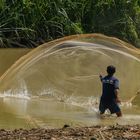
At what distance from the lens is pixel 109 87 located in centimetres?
1075

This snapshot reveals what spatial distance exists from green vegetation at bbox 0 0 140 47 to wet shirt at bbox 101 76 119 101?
47.9ft

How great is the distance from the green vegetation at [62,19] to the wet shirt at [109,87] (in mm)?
14612

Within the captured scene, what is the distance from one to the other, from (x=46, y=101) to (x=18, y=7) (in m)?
14.9

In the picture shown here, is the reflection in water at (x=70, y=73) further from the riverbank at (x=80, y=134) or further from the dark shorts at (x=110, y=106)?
the riverbank at (x=80, y=134)

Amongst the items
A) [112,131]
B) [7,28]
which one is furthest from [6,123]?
[7,28]

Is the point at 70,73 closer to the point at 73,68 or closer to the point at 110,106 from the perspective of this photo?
the point at 73,68

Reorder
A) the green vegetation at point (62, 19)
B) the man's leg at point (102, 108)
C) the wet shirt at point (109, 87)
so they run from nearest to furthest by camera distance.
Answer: the wet shirt at point (109, 87), the man's leg at point (102, 108), the green vegetation at point (62, 19)

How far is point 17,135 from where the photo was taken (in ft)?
23.4

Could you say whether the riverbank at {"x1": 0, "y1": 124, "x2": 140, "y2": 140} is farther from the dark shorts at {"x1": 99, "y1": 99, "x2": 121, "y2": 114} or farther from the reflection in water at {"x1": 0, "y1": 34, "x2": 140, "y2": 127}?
the reflection in water at {"x1": 0, "y1": 34, "x2": 140, "y2": 127}

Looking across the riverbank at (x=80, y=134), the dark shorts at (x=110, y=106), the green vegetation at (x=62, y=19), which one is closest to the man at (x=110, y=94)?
the dark shorts at (x=110, y=106)

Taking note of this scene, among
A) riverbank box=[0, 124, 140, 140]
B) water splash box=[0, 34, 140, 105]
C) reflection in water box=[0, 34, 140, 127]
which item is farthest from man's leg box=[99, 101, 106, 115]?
riverbank box=[0, 124, 140, 140]

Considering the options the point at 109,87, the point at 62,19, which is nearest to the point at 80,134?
the point at 109,87

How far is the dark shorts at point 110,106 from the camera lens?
10.8 m

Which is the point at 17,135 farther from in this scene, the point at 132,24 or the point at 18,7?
the point at 132,24
